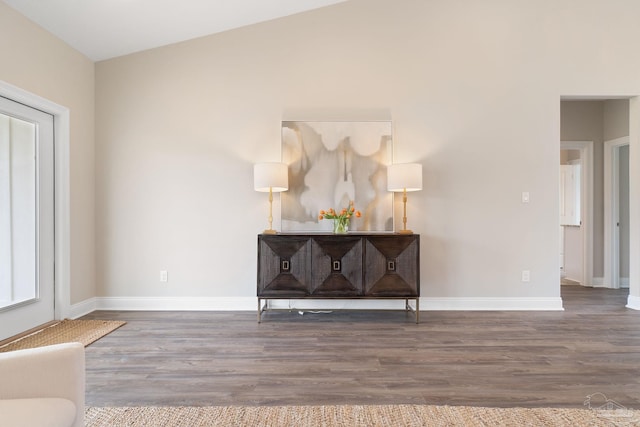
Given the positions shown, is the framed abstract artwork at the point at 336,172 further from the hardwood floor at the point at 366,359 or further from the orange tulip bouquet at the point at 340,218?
the hardwood floor at the point at 366,359

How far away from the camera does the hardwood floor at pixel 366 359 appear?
203cm

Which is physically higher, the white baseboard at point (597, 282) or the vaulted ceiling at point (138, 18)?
the vaulted ceiling at point (138, 18)

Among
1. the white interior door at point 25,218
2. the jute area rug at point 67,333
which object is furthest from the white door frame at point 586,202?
the white interior door at point 25,218

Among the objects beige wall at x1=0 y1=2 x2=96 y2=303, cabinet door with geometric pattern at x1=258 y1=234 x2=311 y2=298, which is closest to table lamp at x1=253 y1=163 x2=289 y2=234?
cabinet door with geometric pattern at x1=258 y1=234 x2=311 y2=298

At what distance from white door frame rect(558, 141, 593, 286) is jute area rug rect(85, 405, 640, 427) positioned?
3.92m

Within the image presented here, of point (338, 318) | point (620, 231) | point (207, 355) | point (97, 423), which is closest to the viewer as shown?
point (97, 423)

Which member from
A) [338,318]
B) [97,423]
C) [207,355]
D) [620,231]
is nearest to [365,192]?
[338,318]

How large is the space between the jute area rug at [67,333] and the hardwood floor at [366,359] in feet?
0.42

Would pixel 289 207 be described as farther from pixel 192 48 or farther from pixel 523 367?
pixel 523 367

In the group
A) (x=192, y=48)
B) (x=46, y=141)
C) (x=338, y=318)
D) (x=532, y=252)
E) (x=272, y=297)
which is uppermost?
(x=192, y=48)

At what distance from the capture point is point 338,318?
140 inches

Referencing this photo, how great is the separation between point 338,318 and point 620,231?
13.9ft

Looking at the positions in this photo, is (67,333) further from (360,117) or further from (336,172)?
(360,117)

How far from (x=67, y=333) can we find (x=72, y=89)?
2230 millimetres
